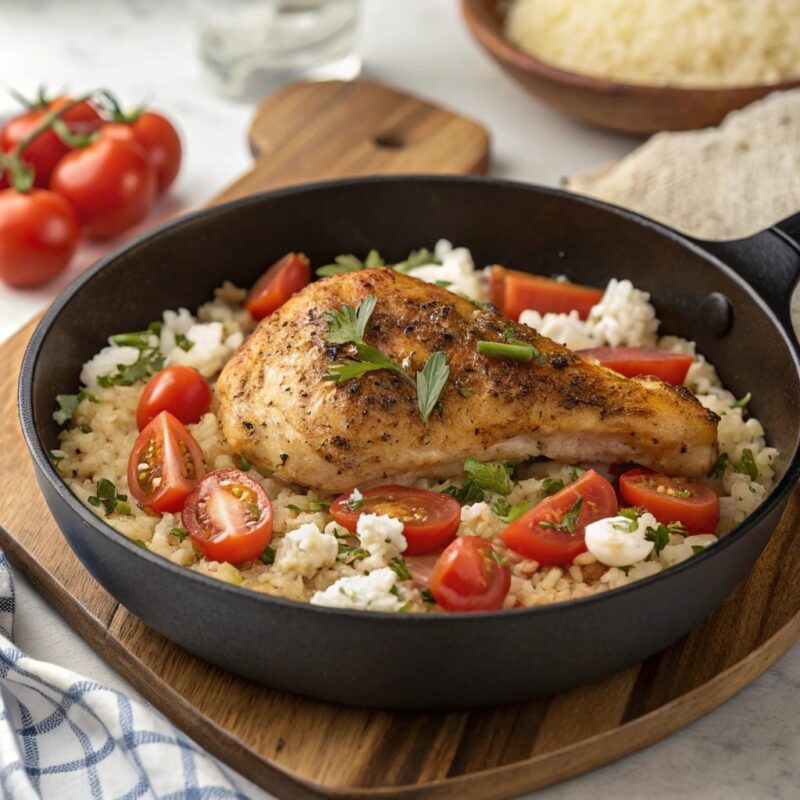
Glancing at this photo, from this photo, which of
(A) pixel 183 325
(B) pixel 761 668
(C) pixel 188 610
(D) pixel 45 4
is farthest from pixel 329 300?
(D) pixel 45 4

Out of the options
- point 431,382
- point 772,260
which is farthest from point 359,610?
point 772,260

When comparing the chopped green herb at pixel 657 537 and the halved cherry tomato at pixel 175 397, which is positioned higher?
the halved cherry tomato at pixel 175 397

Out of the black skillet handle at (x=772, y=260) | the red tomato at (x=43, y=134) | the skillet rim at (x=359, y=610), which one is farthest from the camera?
the red tomato at (x=43, y=134)

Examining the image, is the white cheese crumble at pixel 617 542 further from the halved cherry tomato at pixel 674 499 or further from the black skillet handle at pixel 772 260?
the black skillet handle at pixel 772 260

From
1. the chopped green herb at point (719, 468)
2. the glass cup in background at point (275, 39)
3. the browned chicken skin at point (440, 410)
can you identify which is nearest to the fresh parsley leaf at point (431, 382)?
the browned chicken skin at point (440, 410)

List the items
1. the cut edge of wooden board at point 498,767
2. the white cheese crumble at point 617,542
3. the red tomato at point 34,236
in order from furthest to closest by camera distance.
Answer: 1. the red tomato at point 34,236
2. the white cheese crumble at point 617,542
3. the cut edge of wooden board at point 498,767

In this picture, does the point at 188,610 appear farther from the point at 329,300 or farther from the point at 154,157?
the point at 154,157

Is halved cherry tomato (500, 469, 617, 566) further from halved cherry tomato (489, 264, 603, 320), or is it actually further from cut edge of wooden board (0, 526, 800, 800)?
halved cherry tomato (489, 264, 603, 320)

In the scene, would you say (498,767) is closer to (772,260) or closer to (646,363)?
(646,363)
